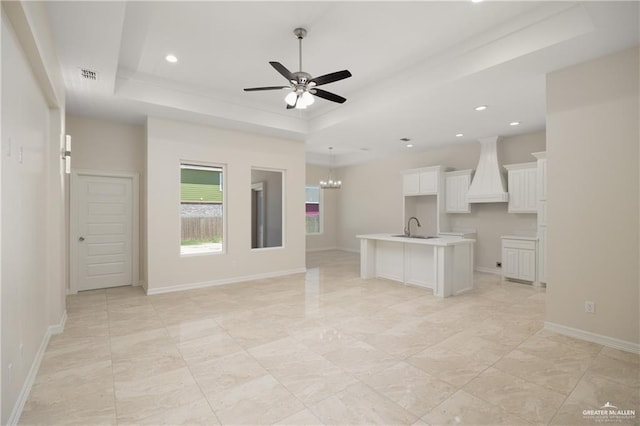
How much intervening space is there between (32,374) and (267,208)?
459cm

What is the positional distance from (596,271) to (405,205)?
5.19 m

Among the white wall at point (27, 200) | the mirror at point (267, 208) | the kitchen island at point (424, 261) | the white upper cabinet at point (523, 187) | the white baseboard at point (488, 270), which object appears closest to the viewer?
the white wall at point (27, 200)

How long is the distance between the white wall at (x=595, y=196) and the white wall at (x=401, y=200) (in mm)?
3281

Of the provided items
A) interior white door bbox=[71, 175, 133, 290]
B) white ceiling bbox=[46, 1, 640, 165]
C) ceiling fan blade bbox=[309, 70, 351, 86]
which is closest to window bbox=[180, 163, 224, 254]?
white ceiling bbox=[46, 1, 640, 165]

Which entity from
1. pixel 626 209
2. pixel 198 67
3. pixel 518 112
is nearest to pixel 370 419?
pixel 626 209

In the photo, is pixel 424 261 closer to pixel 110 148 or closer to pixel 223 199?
pixel 223 199

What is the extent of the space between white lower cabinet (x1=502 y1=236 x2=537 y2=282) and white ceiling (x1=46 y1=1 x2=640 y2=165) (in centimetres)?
217

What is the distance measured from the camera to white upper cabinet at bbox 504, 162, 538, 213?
5.69m

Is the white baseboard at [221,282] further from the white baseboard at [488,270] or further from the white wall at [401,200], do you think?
the white baseboard at [488,270]

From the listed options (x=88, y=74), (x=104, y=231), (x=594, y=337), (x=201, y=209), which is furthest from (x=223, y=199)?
(x=594, y=337)

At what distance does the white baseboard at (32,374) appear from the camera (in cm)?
195

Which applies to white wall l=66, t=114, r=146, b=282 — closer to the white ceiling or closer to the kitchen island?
the white ceiling

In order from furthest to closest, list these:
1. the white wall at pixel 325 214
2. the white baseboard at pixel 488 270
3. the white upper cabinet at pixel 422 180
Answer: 1. the white wall at pixel 325 214
2. the white upper cabinet at pixel 422 180
3. the white baseboard at pixel 488 270

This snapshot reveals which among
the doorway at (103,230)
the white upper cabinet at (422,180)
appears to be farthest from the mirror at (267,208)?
the white upper cabinet at (422,180)
